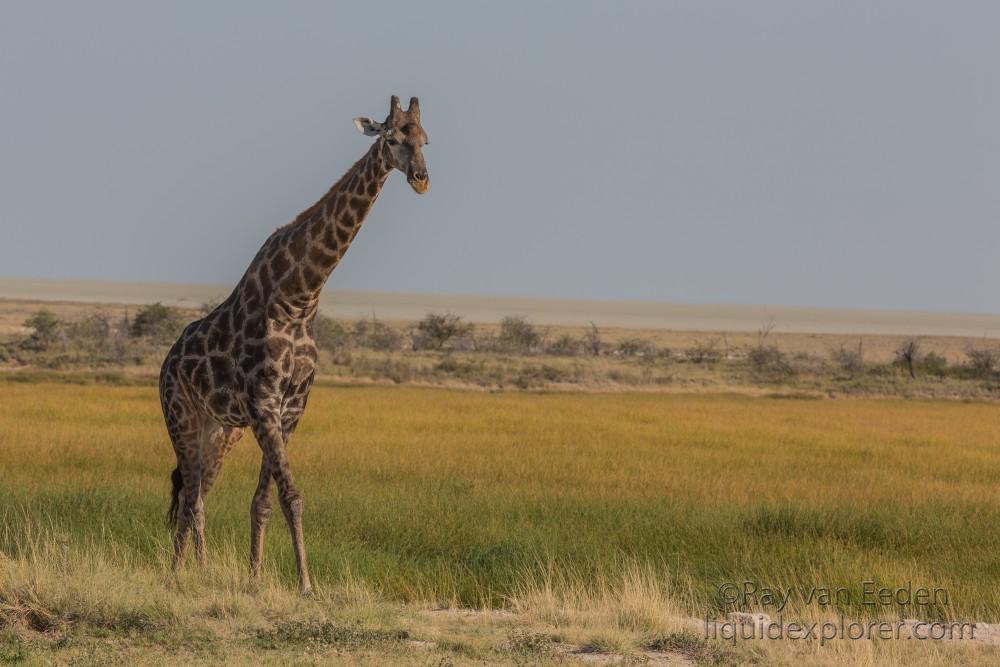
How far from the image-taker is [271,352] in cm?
967

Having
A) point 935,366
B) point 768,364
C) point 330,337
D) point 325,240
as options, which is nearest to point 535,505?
point 325,240

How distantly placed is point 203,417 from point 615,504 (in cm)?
591

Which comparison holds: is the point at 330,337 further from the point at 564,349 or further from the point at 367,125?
the point at 367,125

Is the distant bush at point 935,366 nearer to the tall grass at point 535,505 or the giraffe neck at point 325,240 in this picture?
the tall grass at point 535,505

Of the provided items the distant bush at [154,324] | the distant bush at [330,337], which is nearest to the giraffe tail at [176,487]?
the distant bush at [330,337]

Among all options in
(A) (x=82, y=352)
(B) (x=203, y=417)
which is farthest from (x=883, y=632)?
(A) (x=82, y=352)

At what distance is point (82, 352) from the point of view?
42.8m

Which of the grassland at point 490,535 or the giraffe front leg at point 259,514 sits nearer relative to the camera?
the grassland at point 490,535

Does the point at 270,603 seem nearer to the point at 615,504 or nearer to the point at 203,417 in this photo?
the point at 203,417

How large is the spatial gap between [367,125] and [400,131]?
279mm

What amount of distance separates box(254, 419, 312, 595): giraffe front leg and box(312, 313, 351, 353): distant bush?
40.8 meters

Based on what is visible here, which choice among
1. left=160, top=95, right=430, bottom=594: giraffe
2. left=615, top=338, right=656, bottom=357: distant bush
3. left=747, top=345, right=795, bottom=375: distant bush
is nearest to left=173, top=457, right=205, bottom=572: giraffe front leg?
left=160, top=95, right=430, bottom=594: giraffe

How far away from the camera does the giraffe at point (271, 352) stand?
941 cm

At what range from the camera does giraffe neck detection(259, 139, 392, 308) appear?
32.4ft
